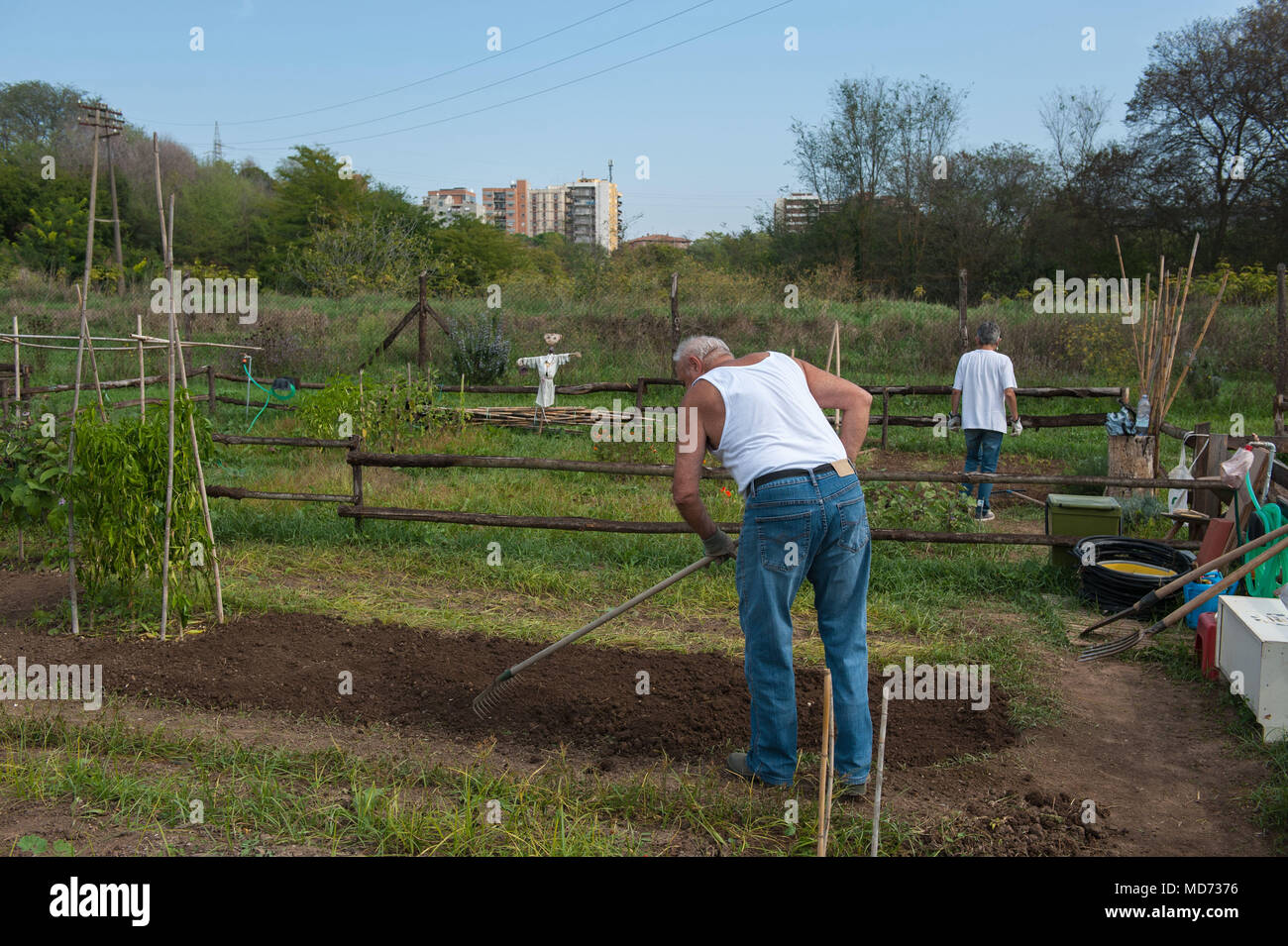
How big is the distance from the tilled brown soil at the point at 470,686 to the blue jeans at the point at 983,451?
3.83 metres

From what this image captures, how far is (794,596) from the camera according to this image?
11.8ft

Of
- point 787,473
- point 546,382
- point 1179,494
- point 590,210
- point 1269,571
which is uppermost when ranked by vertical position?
point 590,210

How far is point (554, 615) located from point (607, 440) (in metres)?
4.88

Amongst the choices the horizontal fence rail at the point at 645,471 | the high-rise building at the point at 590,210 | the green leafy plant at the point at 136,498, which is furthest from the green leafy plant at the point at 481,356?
the high-rise building at the point at 590,210

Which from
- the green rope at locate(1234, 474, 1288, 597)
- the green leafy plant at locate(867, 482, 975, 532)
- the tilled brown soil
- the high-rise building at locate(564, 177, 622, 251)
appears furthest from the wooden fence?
the high-rise building at locate(564, 177, 622, 251)

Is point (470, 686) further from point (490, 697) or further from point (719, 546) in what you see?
point (719, 546)

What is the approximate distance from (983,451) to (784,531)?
541cm

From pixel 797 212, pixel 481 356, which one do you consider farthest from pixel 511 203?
pixel 481 356

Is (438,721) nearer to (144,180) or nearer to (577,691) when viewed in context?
(577,691)

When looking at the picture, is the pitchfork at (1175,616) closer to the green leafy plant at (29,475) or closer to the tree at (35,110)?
the green leafy plant at (29,475)

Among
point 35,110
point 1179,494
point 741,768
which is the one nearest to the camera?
point 741,768

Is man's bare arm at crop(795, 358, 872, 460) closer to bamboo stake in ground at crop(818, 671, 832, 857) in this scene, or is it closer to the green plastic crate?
bamboo stake in ground at crop(818, 671, 832, 857)

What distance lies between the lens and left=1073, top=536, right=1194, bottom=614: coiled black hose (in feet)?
19.2

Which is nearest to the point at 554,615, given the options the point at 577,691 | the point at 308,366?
the point at 577,691
